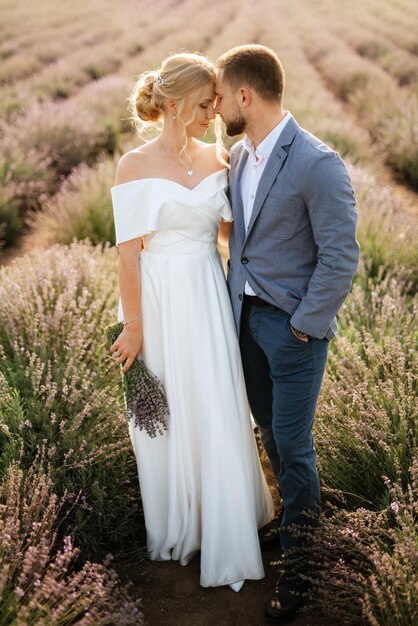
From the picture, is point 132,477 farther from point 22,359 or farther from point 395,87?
point 395,87

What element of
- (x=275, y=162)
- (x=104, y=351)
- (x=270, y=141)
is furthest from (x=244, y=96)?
(x=104, y=351)

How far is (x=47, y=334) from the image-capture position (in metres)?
3.56

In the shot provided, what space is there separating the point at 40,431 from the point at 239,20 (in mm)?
21956

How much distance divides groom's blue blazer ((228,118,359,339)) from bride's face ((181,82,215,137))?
0.29m

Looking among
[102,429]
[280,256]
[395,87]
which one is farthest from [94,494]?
[395,87]

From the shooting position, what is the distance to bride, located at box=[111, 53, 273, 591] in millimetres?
2602

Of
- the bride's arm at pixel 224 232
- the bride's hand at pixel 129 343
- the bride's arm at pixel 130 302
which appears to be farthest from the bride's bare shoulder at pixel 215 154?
the bride's hand at pixel 129 343

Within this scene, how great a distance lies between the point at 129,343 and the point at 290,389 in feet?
2.44

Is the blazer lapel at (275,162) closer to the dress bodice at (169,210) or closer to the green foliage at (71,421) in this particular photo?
the dress bodice at (169,210)

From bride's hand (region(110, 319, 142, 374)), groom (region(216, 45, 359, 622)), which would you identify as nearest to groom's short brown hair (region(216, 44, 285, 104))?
groom (region(216, 45, 359, 622))

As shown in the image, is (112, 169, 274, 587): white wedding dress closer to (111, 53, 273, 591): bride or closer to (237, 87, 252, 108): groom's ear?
(111, 53, 273, 591): bride

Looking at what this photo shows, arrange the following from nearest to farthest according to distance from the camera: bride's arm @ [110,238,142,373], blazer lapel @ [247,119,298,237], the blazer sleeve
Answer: the blazer sleeve → blazer lapel @ [247,119,298,237] → bride's arm @ [110,238,142,373]

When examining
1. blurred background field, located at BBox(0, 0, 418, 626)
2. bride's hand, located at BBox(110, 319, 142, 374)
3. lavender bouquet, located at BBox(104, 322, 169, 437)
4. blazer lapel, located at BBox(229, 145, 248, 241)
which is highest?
blazer lapel, located at BBox(229, 145, 248, 241)

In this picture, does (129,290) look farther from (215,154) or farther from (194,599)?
(194,599)
